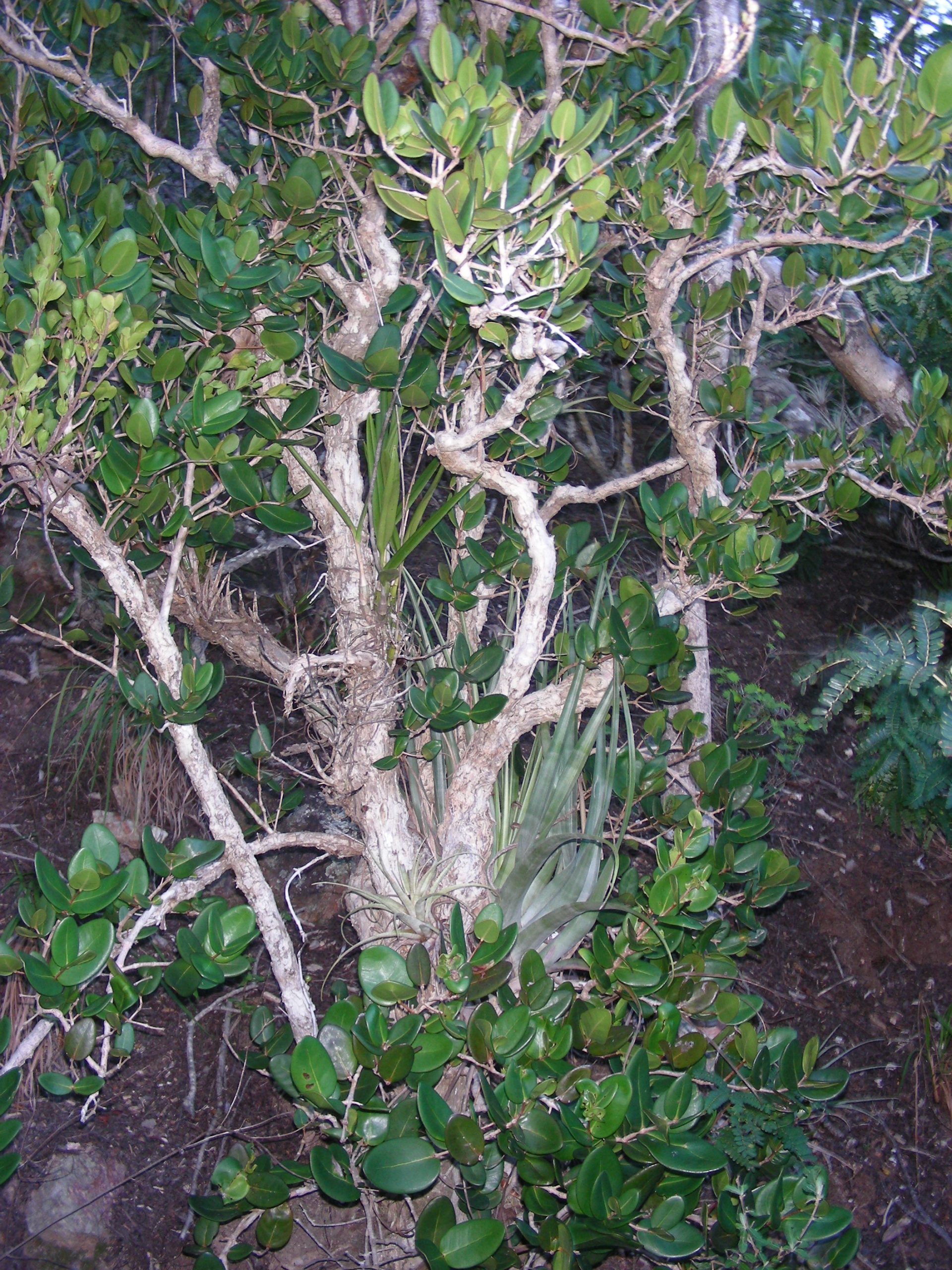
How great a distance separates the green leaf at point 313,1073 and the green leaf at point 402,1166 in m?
0.12

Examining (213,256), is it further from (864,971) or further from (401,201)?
(864,971)

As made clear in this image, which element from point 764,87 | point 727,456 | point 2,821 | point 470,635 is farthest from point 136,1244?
point 764,87

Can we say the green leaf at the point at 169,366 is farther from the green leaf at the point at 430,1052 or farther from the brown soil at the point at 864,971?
the brown soil at the point at 864,971

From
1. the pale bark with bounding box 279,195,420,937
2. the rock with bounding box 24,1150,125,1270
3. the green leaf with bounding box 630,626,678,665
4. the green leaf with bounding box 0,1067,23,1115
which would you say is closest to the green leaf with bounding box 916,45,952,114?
the green leaf with bounding box 630,626,678,665

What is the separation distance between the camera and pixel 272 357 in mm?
1815

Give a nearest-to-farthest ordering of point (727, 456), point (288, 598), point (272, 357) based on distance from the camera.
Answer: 1. point (272, 357)
2. point (727, 456)
3. point (288, 598)

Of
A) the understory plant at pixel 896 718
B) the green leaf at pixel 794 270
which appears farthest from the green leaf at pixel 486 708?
the understory plant at pixel 896 718

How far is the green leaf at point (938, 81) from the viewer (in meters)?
1.27

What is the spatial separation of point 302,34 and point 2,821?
242 centimetres

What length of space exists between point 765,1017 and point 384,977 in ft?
6.01

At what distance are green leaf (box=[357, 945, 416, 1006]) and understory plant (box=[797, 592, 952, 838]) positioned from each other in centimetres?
160

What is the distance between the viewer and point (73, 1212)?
2189mm

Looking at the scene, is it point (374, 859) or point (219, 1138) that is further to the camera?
point (219, 1138)

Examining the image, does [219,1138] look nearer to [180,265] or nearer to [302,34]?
[180,265]
